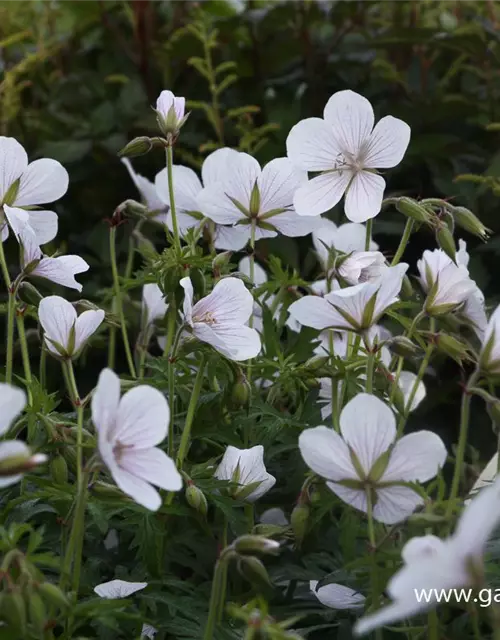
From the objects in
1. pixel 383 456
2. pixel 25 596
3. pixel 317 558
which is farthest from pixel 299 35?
pixel 25 596

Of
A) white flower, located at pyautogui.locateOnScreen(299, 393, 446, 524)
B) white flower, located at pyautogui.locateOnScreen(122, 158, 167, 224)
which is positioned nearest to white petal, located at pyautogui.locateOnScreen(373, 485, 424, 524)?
white flower, located at pyautogui.locateOnScreen(299, 393, 446, 524)

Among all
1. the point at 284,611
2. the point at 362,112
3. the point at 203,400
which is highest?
the point at 362,112

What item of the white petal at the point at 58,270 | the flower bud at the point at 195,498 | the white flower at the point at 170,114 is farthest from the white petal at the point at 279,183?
the flower bud at the point at 195,498

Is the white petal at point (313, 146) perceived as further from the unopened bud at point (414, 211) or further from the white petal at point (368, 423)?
the white petal at point (368, 423)

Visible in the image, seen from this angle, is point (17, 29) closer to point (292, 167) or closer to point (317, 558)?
point (292, 167)

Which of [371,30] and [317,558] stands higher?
[371,30]

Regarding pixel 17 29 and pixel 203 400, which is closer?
Answer: pixel 203 400

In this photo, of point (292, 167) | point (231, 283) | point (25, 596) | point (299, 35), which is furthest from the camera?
point (299, 35)

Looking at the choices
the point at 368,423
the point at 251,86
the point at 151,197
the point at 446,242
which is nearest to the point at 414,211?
the point at 446,242

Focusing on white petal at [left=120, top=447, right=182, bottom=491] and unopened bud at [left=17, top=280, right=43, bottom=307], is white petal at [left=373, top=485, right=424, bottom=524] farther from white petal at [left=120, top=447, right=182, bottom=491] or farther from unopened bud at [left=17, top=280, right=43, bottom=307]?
unopened bud at [left=17, top=280, right=43, bottom=307]
